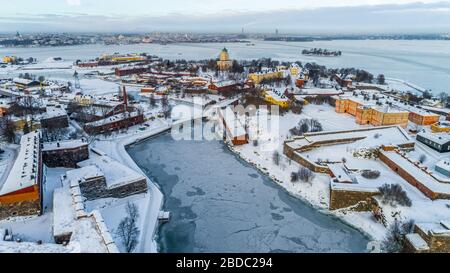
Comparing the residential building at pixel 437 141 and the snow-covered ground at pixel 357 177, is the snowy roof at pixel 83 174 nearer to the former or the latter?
the snow-covered ground at pixel 357 177

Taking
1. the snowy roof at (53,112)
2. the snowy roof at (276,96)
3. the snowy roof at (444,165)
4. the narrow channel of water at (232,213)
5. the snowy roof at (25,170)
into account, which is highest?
the snowy roof at (276,96)

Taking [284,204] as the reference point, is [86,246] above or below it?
above

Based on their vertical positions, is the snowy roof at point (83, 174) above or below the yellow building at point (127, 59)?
below

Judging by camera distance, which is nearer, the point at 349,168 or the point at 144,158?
the point at 349,168

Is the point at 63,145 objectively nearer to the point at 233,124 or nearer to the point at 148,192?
the point at 148,192

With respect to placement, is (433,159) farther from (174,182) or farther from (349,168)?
(174,182)

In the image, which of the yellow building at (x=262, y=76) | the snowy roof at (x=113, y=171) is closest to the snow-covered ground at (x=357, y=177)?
the snowy roof at (x=113, y=171)

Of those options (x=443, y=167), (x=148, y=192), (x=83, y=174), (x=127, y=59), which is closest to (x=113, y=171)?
(x=83, y=174)
